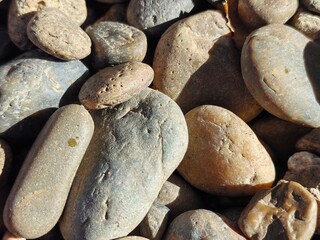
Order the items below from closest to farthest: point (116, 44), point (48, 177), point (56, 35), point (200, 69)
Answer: point (48, 177) < point (56, 35) < point (116, 44) < point (200, 69)

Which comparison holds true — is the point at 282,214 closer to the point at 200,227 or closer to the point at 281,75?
the point at 200,227

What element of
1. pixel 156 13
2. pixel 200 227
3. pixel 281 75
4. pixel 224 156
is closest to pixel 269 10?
pixel 281 75

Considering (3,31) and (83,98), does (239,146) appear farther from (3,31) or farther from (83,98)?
(3,31)

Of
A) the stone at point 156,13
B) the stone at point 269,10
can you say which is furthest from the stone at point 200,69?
the stone at point 269,10

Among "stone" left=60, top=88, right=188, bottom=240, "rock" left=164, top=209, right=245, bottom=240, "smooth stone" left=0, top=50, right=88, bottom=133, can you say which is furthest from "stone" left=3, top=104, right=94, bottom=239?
"rock" left=164, top=209, right=245, bottom=240

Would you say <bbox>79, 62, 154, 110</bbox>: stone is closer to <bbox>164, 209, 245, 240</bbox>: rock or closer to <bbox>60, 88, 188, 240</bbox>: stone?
<bbox>60, 88, 188, 240</bbox>: stone

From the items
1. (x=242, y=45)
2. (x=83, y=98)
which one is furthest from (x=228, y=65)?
(x=83, y=98)
